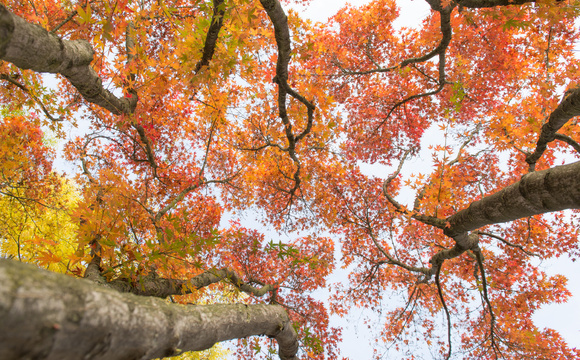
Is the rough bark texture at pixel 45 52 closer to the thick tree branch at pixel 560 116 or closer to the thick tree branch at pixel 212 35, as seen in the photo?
the thick tree branch at pixel 212 35

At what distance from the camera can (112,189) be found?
11.7 feet

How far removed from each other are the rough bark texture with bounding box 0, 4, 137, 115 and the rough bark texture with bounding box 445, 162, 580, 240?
15.1 feet

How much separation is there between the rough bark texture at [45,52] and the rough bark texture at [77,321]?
7.01ft

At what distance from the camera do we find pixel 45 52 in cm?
227

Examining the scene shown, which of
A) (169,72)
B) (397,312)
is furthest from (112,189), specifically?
(397,312)

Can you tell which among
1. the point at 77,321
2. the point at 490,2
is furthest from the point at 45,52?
the point at 490,2

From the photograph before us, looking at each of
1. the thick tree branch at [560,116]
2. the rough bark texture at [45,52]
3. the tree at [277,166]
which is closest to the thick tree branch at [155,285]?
the tree at [277,166]

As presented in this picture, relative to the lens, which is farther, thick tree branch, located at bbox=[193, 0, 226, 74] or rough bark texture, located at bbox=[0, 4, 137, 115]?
thick tree branch, located at bbox=[193, 0, 226, 74]

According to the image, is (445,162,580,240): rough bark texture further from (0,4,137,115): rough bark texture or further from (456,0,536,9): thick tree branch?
(0,4,137,115): rough bark texture

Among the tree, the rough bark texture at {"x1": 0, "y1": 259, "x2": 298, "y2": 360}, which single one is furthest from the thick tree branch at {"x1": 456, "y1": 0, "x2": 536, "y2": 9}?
the rough bark texture at {"x1": 0, "y1": 259, "x2": 298, "y2": 360}

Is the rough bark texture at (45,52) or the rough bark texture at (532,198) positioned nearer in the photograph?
the rough bark texture at (45,52)

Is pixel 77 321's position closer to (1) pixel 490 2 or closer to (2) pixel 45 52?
(2) pixel 45 52

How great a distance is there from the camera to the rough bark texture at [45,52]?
1907mm

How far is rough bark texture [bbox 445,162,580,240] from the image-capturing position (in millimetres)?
2037
